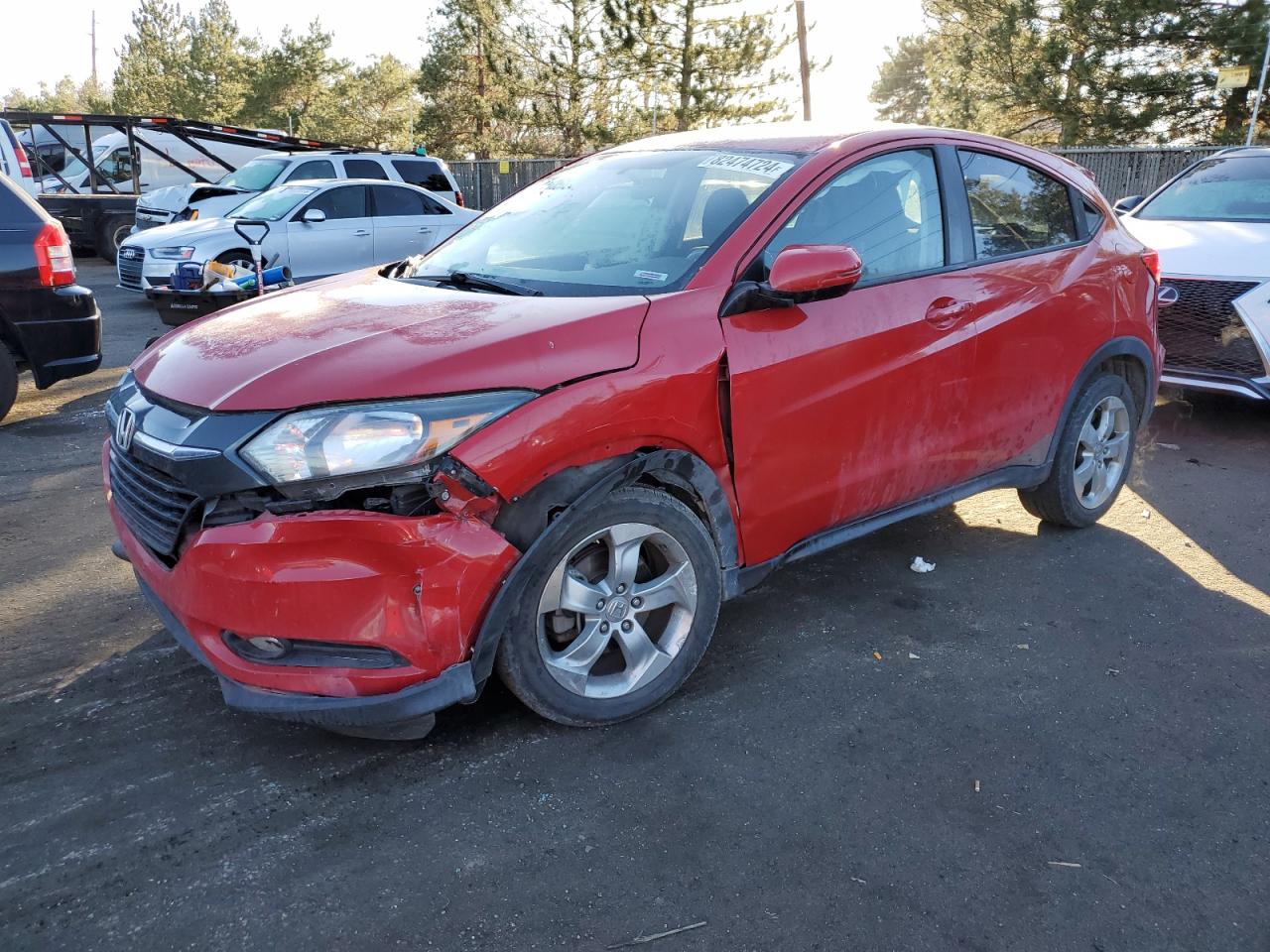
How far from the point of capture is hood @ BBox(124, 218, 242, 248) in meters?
11.4

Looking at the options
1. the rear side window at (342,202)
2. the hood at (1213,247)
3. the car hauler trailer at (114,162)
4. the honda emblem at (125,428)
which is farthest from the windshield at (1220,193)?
the car hauler trailer at (114,162)

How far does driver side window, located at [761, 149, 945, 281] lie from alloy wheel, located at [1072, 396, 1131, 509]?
4.65 feet

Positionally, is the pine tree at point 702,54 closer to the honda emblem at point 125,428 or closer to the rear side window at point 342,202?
the rear side window at point 342,202

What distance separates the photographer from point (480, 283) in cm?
347

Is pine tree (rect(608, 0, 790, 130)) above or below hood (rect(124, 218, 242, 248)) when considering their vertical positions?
above

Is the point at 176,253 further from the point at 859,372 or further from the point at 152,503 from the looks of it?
the point at 859,372

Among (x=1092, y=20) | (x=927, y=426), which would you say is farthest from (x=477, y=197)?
(x=927, y=426)

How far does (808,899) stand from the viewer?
7.92 feet

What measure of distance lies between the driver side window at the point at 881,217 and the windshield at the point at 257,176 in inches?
509

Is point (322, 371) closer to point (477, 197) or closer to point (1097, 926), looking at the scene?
point (1097, 926)

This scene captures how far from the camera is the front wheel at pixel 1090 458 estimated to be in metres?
4.59

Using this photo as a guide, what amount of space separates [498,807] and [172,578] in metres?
1.08

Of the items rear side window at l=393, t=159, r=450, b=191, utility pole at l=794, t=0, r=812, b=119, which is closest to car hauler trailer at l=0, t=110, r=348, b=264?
rear side window at l=393, t=159, r=450, b=191

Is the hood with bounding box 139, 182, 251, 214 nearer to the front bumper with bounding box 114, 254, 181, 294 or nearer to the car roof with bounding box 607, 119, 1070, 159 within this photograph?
the front bumper with bounding box 114, 254, 181, 294
